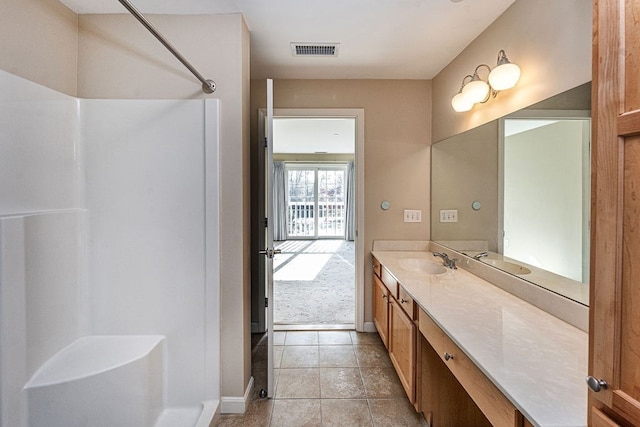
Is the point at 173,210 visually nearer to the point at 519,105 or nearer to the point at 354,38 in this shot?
the point at 354,38

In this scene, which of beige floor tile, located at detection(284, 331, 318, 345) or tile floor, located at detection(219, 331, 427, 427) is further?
beige floor tile, located at detection(284, 331, 318, 345)

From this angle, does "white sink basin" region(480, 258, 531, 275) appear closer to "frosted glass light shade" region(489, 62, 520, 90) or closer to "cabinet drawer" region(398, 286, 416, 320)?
"cabinet drawer" region(398, 286, 416, 320)

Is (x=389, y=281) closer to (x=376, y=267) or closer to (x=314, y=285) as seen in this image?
(x=376, y=267)

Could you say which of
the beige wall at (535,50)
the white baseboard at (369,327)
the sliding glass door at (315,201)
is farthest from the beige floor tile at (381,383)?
the sliding glass door at (315,201)

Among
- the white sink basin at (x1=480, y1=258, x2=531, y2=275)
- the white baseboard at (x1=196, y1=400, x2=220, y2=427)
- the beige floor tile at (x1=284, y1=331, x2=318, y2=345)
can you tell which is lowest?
the beige floor tile at (x1=284, y1=331, x2=318, y2=345)

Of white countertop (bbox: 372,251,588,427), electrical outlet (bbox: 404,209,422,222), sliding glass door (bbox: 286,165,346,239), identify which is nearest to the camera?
white countertop (bbox: 372,251,588,427)

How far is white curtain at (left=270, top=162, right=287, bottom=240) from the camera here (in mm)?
8273

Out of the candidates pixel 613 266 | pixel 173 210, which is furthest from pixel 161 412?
pixel 613 266

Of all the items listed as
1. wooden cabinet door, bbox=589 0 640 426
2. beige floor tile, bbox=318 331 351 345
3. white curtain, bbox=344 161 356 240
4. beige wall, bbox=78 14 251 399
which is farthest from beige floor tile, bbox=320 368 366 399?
white curtain, bbox=344 161 356 240

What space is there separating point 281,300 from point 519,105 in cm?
321

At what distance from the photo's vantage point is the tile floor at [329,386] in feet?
5.93

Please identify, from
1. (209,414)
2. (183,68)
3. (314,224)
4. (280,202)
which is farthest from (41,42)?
(314,224)

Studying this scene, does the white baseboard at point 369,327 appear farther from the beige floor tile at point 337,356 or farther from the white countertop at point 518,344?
the white countertop at point 518,344

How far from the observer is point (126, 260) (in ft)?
5.97
